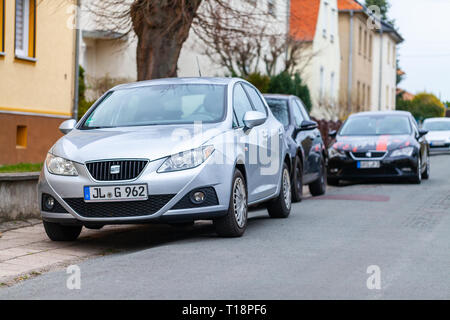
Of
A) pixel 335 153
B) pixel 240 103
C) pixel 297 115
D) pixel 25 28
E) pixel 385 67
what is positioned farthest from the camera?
pixel 385 67

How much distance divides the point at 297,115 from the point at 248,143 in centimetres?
539

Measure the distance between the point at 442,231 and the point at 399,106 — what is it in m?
68.7

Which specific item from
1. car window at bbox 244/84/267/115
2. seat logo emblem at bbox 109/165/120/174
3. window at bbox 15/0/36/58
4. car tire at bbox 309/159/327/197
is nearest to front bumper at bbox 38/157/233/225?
seat logo emblem at bbox 109/165/120/174

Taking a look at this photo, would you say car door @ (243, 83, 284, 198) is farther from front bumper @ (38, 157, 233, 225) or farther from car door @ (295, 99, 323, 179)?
car door @ (295, 99, 323, 179)

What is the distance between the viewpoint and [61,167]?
909cm

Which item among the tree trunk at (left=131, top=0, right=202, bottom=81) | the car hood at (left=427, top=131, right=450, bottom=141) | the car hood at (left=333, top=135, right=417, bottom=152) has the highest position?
the tree trunk at (left=131, top=0, right=202, bottom=81)

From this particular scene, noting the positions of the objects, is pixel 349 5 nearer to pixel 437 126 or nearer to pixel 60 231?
pixel 437 126

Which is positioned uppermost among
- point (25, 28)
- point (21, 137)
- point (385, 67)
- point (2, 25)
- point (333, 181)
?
point (385, 67)

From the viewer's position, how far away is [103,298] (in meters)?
6.34

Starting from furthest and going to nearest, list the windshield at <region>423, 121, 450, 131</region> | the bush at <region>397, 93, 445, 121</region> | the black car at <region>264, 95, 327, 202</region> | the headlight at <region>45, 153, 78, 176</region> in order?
the bush at <region>397, 93, 445, 121</region>
the windshield at <region>423, 121, 450, 131</region>
the black car at <region>264, 95, 327, 202</region>
the headlight at <region>45, 153, 78, 176</region>

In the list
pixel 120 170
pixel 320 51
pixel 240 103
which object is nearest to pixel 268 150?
pixel 240 103

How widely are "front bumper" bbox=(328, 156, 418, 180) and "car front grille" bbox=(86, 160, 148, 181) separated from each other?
10224mm

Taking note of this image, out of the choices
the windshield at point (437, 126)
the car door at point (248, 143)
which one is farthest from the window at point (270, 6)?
the windshield at point (437, 126)

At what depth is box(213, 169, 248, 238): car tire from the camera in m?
9.30
